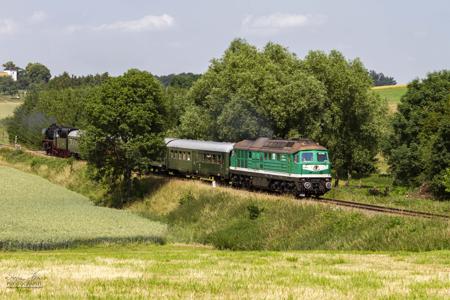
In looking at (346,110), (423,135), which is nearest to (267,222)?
(423,135)

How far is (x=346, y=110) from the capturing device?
280ft

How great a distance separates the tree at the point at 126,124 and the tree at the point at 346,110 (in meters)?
18.3

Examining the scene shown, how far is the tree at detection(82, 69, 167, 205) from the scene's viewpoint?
68750mm

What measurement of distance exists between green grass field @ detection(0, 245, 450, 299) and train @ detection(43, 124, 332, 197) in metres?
17.1

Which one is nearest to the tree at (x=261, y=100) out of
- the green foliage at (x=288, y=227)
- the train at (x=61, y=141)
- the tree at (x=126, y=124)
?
the tree at (x=126, y=124)

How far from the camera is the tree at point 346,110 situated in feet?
267

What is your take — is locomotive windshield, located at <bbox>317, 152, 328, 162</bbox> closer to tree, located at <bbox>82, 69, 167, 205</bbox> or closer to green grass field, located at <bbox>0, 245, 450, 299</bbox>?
green grass field, located at <bbox>0, 245, 450, 299</bbox>

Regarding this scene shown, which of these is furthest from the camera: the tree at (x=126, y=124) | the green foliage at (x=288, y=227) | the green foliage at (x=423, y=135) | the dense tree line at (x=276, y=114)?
the dense tree line at (x=276, y=114)

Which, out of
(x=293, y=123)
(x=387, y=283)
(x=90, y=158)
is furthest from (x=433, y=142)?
(x=387, y=283)

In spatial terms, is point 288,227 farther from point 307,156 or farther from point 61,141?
→ point 61,141

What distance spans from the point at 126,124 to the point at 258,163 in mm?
16954

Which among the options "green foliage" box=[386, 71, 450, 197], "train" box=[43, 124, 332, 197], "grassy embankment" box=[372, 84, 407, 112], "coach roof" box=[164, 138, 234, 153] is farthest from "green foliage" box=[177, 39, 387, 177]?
"grassy embankment" box=[372, 84, 407, 112]

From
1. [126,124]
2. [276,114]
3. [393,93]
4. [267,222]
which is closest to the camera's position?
[267,222]

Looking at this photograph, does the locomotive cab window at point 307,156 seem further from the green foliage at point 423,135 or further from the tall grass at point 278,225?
the green foliage at point 423,135
